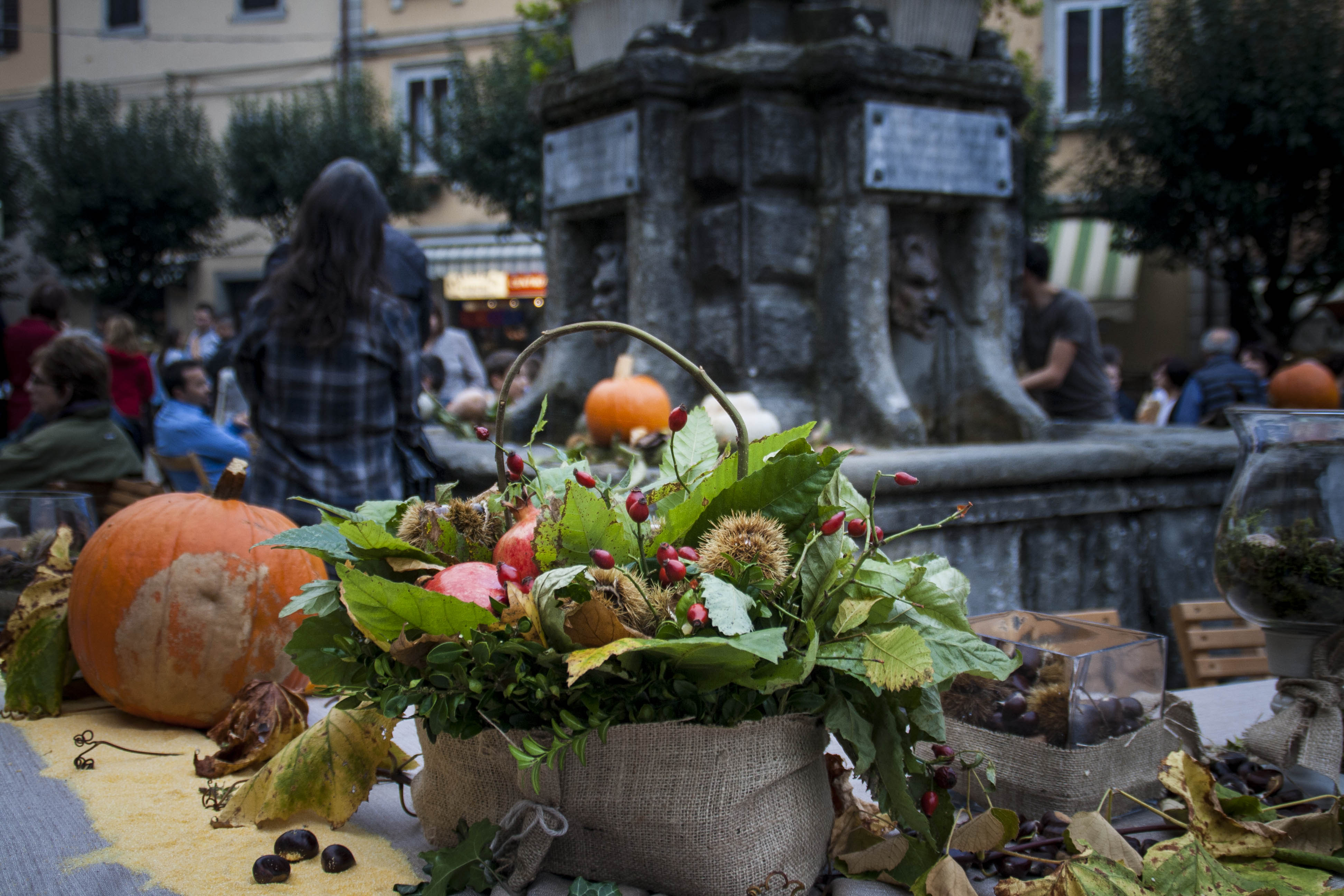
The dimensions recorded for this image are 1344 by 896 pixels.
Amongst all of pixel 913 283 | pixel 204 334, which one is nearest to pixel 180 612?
pixel 913 283

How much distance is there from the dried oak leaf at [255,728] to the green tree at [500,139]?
35.3ft

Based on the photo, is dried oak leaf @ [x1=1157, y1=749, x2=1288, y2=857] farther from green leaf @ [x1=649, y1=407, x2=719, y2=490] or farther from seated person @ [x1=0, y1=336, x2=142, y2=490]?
seated person @ [x1=0, y1=336, x2=142, y2=490]

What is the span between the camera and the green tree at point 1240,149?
10.6m

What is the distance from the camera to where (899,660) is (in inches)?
39.9

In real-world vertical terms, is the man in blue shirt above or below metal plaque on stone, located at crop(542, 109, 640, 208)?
below

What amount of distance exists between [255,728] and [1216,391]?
19.9 ft

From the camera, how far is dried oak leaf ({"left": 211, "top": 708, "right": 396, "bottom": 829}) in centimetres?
131

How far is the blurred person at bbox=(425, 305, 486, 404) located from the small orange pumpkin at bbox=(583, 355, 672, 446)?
12.2 feet

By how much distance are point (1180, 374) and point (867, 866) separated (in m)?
7.95

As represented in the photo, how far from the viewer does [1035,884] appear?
3.51ft

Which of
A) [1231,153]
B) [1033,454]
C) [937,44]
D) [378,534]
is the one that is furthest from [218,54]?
[378,534]

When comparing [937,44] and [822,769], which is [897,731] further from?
[937,44]

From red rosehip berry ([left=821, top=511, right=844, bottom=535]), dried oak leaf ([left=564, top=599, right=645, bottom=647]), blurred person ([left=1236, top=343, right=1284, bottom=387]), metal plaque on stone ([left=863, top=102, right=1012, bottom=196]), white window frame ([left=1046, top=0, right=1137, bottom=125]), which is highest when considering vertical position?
white window frame ([left=1046, top=0, right=1137, bottom=125])

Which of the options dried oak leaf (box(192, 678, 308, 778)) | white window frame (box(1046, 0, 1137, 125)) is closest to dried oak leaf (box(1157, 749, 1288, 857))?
dried oak leaf (box(192, 678, 308, 778))
